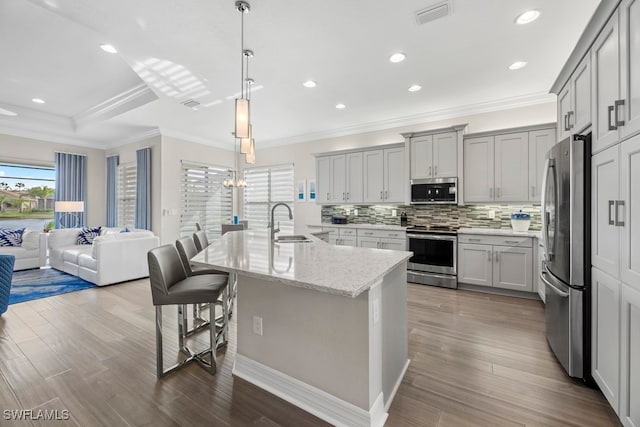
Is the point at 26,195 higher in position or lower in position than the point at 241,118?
lower

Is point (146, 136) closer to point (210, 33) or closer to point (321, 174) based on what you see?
point (321, 174)

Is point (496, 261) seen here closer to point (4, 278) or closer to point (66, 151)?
point (4, 278)

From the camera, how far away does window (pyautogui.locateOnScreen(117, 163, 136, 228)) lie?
6.60m

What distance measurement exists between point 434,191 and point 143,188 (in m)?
5.94

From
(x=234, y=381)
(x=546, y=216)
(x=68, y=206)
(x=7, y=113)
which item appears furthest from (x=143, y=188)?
(x=546, y=216)

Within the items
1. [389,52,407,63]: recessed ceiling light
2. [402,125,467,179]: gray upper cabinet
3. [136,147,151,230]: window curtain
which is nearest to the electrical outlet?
[389,52,407,63]: recessed ceiling light

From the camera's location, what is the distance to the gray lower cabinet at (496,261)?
3.78m

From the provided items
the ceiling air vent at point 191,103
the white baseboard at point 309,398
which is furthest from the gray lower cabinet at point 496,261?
the ceiling air vent at point 191,103

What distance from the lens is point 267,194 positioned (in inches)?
281

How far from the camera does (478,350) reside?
97.0 inches

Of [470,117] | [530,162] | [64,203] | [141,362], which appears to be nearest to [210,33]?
[141,362]

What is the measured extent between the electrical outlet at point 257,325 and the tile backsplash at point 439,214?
386 centimetres

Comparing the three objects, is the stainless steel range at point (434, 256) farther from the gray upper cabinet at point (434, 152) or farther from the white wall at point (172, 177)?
the white wall at point (172, 177)

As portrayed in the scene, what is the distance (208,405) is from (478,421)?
165 cm
